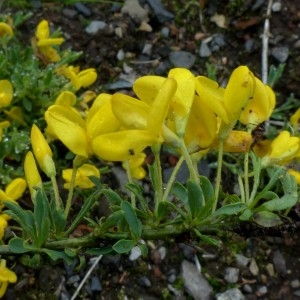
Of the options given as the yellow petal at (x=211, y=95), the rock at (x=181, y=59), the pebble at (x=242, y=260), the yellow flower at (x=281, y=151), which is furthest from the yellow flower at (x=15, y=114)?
the yellow petal at (x=211, y=95)

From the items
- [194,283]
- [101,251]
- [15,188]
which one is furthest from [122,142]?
[194,283]

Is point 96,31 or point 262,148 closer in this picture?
point 262,148

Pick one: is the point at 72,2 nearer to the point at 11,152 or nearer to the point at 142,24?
the point at 142,24

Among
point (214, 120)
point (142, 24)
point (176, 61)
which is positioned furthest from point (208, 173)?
point (214, 120)

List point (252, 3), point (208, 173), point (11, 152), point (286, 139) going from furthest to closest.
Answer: point (252, 3), point (208, 173), point (11, 152), point (286, 139)

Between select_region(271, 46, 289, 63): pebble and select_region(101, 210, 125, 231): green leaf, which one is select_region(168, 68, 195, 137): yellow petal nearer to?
select_region(101, 210, 125, 231): green leaf

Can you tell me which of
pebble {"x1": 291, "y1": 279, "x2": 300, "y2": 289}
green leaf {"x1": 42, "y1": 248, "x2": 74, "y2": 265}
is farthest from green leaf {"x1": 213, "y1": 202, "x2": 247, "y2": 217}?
pebble {"x1": 291, "y1": 279, "x2": 300, "y2": 289}
